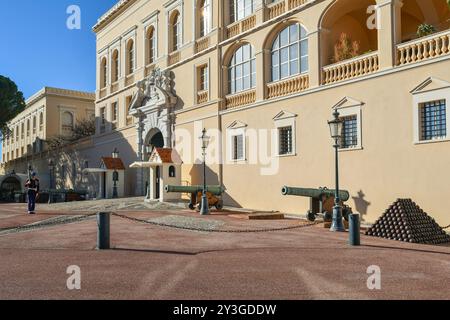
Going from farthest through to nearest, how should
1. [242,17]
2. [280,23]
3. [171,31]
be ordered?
[171,31] < [242,17] < [280,23]

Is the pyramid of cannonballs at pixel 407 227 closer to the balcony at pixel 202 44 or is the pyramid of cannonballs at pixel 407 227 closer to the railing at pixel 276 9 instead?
the railing at pixel 276 9

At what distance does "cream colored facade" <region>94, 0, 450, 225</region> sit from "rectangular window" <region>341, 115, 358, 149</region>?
0.27ft

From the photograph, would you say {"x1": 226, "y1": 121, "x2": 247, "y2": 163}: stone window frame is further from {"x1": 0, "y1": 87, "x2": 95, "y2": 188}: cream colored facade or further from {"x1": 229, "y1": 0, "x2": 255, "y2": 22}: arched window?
{"x1": 0, "y1": 87, "x2": 95, "y2": 188}: cream colored facade

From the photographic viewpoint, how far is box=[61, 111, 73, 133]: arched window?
46188 millimetres

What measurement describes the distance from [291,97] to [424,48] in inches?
223

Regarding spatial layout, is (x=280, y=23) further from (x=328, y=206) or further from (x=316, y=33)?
(x=328, y=206)

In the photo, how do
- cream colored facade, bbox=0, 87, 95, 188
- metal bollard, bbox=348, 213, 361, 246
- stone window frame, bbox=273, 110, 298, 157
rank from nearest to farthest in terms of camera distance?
metal bollard, bbox=348, 213, 361, 246, stone window frame, bbox=273, 110, 298, 157, cream colored facade, bbox=0, 87, 95, 188

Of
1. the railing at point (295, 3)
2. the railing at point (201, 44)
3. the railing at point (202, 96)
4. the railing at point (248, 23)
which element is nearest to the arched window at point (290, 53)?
the railing at point (295, 3)

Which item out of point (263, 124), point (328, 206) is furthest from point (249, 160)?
point (328, 206)

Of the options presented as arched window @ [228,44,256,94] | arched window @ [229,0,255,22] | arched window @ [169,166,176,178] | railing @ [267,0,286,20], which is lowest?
arched window @ [169,166,176,178]

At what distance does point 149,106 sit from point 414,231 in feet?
62.8

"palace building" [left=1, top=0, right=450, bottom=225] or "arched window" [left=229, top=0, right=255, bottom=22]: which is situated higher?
"arched window" [left=229, top=0, right=255, bottom=22]

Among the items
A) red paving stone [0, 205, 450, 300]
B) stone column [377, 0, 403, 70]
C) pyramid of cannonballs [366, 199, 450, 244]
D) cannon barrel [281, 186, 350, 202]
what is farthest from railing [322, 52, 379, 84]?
red paving stone [0, 205, 450, 300]

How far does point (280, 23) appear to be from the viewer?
724 inches
